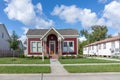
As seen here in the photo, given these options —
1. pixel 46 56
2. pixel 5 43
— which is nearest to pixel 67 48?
pixel 46 56

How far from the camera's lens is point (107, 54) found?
45125mm

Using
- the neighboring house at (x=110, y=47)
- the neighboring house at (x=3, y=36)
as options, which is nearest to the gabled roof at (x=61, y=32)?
the neighboring house at (x=110, y=47)

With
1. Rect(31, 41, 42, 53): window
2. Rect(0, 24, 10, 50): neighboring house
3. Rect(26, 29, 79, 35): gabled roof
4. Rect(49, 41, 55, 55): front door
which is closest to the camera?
Rect(49, 41, 55, 55): front door

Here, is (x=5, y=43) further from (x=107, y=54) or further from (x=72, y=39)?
(x=107, y=54)

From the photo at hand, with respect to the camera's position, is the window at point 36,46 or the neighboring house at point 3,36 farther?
the neighboring house at point 3,36

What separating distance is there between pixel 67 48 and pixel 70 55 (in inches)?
61.6

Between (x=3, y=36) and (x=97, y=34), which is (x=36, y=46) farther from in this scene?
(x=97, y=34)

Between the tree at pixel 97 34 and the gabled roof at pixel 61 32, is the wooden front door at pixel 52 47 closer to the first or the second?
the gabled roof at pixel 61 32

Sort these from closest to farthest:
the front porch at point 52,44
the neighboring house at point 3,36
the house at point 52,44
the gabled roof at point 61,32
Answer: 1. the front porch at point 52,44
2. the house at point 52,44
3. the gabled roof at point 61,32
4. the neighboring house at point 3,36

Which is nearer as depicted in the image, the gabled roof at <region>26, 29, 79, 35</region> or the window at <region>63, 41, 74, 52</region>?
the window at <region>63, 41, 74, 52</region>

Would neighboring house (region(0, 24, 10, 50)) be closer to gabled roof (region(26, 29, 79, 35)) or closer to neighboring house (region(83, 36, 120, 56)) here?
gabled roof (region(26, 29, 79, 35))

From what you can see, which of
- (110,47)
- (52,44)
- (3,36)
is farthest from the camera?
(3,36)

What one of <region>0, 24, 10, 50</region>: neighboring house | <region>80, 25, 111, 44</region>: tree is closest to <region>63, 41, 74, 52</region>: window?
<region>0, 24, 10, 50</region>: neighboring house

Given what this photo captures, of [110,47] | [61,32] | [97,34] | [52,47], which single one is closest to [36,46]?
[52,47]
